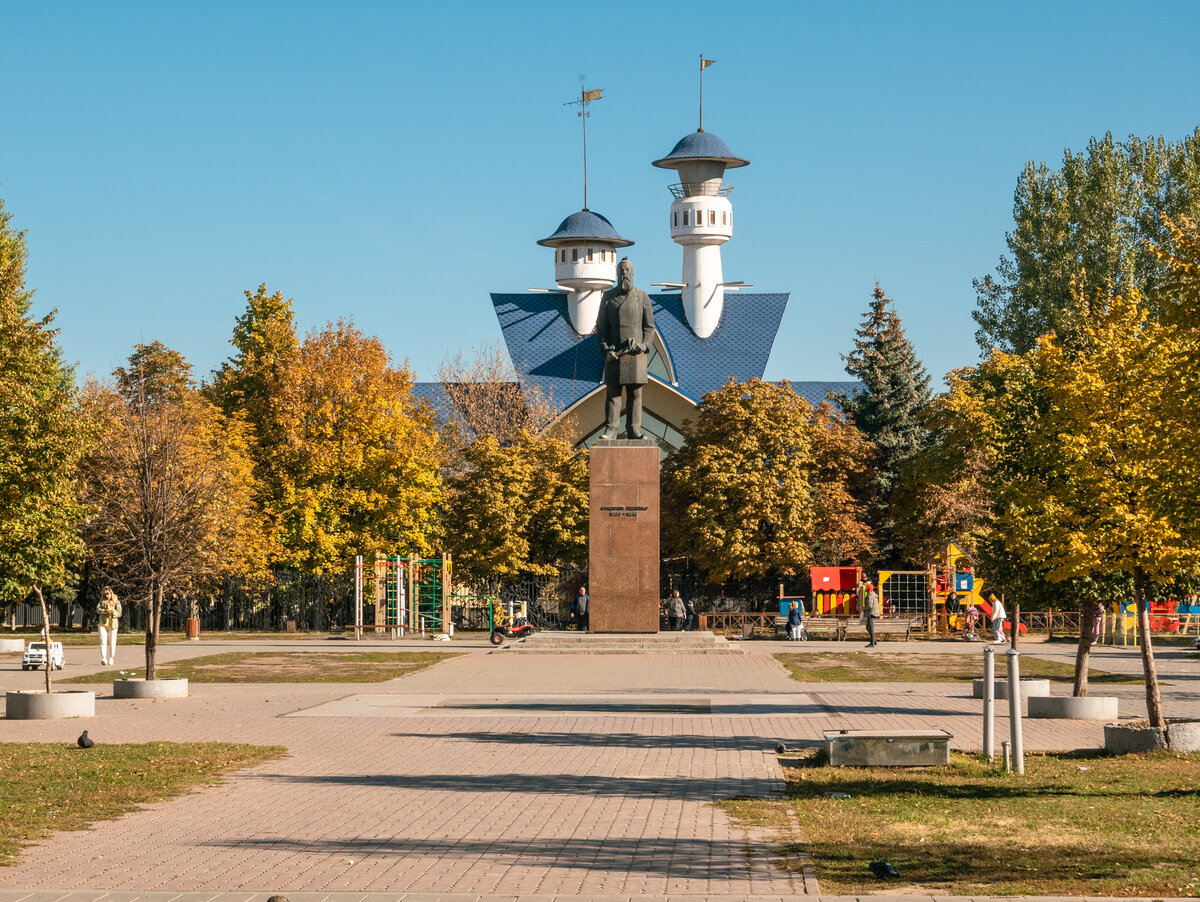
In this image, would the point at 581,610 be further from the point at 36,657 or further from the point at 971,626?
the point at 36,657

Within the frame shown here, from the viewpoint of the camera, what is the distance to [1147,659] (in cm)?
1433

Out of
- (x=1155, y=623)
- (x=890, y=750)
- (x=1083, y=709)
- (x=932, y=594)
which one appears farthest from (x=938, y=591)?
(x=890, y=750)

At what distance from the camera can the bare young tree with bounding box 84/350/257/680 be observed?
2086 centimetres

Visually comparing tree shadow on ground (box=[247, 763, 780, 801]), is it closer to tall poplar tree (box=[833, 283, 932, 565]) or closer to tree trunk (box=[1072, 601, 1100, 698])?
tree trunk (box=[1072, 601, 1100, 698])

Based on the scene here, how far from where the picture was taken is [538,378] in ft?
217

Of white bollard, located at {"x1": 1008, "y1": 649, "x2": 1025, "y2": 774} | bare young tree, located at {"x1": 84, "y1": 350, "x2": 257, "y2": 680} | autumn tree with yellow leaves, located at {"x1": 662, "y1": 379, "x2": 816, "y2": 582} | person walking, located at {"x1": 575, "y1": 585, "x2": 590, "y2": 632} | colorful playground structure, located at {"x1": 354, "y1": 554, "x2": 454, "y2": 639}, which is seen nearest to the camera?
white bollard, located at {"x1": 1008, "y1": 649, "x2": 1025, "y2": 774}

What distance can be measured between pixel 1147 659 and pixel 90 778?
405 inches

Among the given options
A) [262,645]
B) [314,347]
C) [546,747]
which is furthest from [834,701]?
[314,347]

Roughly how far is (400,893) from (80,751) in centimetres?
765

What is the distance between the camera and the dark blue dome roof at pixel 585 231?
71356 millimetres

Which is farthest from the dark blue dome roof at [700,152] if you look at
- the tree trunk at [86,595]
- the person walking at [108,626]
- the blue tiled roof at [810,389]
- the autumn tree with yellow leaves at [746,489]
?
the person walking at [108,626]

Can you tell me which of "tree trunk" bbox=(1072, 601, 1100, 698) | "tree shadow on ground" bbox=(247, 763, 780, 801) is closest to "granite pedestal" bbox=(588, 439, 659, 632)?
"tree trunk" bbox=(1072, 601, 1100, 698)

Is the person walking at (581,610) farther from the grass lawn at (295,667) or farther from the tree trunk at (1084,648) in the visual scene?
the tree trunk at (1084,648)

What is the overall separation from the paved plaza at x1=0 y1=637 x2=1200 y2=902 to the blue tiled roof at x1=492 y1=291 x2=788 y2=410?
1654 inches
